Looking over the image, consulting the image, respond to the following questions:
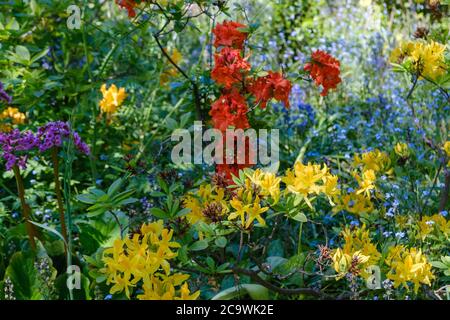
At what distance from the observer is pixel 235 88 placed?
9.14 feet

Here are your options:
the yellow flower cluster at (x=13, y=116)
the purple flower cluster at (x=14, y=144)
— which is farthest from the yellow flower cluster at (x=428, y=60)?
the yellow flower cluster at (x=13, y=116)

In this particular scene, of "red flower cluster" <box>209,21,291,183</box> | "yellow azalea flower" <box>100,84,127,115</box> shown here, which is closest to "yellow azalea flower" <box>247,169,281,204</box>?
"red flower cluster" <box>209,21,291,183</box>

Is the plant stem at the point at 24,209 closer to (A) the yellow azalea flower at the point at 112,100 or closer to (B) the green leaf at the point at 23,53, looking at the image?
(B) the green leaf at the point at 23,53

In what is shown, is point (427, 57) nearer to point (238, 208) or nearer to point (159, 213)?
point (238, 208)

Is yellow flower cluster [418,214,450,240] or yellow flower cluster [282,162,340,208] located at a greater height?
yellow flower cluster [282,162,340,208]

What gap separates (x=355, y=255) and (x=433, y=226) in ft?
1.79

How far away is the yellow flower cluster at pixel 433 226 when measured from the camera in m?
2.46

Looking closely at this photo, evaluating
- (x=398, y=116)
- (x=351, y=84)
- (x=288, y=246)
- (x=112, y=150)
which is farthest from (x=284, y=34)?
(x=288, y=246)

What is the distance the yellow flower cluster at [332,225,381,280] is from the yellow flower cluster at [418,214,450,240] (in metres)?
0.24

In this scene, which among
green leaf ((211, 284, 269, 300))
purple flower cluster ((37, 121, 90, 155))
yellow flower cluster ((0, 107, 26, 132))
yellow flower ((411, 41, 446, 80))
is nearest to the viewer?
green leaf ((211, 284, 269, 300))

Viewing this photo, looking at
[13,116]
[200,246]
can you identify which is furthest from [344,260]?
[13,116]

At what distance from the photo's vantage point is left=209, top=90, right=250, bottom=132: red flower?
2662mm

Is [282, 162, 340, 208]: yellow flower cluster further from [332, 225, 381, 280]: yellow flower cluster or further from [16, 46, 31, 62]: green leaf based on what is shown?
[16, 46, 31, 62]: green leaf
